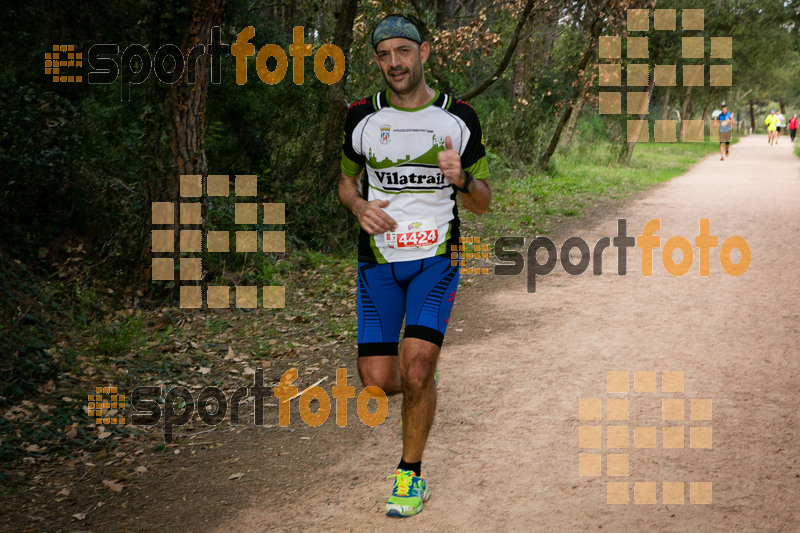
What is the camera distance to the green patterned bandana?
13.4 feet

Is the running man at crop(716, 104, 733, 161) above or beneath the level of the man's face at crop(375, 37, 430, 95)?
above

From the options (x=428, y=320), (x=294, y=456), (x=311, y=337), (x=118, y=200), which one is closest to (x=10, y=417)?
(x=294, y=456)

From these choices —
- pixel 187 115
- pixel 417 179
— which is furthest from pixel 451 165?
pixel 187 115

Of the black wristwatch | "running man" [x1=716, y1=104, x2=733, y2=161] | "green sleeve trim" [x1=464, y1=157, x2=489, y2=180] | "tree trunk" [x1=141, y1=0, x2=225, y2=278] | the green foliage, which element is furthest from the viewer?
"running man" [x1=716, y1=104, x2=733, y2=161]

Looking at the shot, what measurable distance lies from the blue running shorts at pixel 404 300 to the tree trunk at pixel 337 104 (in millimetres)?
7284

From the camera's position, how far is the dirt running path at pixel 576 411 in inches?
158

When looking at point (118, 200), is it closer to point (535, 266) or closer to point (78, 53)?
point (78, 53)

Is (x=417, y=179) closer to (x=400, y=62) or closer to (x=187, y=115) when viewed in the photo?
(x=400, y=62)

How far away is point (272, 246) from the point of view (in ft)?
33.7

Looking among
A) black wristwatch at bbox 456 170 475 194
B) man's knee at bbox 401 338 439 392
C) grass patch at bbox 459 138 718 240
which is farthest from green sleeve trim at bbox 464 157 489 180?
grass patch at bbox 459 138 718 240

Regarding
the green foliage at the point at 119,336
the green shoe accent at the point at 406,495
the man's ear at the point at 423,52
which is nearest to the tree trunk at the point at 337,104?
the green foliage at the point at 119,336

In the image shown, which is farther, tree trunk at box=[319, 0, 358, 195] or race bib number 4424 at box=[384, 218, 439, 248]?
tree trunk at box=[319, 0, 358, 195]

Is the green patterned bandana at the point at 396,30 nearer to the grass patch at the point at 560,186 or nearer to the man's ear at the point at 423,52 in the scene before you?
the man's ear at the point at 423,52

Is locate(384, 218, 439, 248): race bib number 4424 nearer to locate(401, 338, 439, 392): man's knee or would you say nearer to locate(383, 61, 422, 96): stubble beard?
locate(401, 338, 439, 392): man's knee
